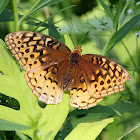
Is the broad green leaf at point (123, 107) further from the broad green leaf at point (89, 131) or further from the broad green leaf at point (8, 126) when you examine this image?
the broad green leaf at point (8, 126)

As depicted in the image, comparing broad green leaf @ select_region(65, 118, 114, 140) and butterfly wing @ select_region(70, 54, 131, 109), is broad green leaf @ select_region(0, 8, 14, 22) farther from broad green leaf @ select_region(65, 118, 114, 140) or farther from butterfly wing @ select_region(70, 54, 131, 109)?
broad green leaf @ select_region(65, 118, 114, 140)

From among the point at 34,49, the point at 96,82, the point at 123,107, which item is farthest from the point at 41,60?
the point at 123,107

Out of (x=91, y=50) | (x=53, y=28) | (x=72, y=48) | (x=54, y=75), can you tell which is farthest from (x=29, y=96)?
(x=91, y=50)

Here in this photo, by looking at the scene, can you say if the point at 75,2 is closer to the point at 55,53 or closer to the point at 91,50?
the point at 91,50

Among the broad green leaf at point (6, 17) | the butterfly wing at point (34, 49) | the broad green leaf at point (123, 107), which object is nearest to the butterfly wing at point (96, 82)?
the butterfly wing at point (34, 49)

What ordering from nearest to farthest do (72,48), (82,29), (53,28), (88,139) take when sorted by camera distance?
1. (88,139)
2. (72,48)
3. (53,28)
4. (82,29)

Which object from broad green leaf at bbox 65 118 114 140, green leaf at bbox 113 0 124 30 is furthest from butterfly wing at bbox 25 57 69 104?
green leaf at bbox 113 0 124 30
